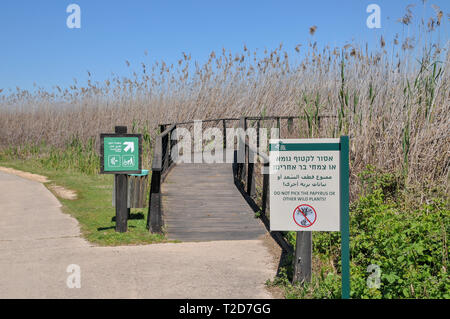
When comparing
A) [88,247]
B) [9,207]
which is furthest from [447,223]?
[9,207]

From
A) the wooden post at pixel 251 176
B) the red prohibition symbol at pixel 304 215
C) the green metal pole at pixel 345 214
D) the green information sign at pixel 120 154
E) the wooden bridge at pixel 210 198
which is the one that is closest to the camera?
the green metal pole at pixel 345 214

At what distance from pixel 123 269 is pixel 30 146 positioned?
1778 centimetres

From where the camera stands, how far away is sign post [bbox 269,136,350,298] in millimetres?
4133

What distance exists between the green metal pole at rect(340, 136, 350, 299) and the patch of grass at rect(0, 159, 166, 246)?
3827 millimetres

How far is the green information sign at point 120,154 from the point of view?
7.62 meters

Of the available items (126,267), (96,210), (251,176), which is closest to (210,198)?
(251,176)

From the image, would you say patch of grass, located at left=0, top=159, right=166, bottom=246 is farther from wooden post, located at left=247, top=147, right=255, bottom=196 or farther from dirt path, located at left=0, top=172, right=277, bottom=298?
wooden post, located at left=247, top=147, right=255, bottom=196

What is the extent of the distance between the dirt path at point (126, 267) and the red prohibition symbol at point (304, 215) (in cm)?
101

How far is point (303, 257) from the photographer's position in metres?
4.98

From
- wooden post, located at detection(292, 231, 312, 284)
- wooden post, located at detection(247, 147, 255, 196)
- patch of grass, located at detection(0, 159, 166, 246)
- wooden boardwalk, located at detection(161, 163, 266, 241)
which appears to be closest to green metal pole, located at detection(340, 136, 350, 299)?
wooden post, located at detection(292, 231, 312, 284)

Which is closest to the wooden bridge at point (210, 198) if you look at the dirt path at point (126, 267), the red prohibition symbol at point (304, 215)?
the dirt path at point (126, 267)

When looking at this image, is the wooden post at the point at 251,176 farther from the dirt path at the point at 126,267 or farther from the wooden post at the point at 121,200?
the wooden post at the point at 121,200
